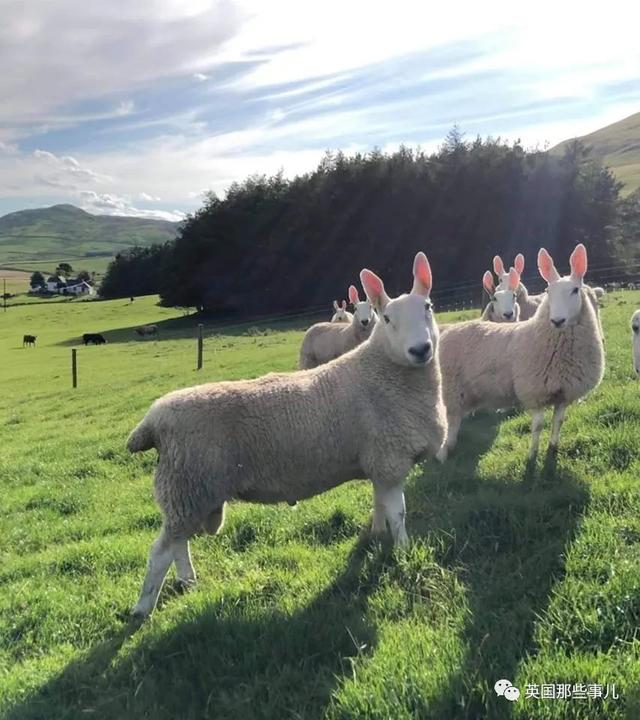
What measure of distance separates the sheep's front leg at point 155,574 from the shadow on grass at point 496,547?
206cm

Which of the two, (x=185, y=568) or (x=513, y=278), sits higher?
(x=513, y=278)

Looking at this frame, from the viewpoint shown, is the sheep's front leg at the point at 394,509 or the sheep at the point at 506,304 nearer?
the sheep's front leg at the point at 394,509

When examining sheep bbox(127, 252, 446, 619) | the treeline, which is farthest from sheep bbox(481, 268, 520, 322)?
the treeline

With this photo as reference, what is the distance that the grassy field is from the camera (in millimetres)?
3322

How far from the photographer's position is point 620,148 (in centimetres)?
16238

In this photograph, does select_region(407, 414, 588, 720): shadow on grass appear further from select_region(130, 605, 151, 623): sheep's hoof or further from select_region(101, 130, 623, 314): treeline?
select_region(101, 130, 623, 314): treeline

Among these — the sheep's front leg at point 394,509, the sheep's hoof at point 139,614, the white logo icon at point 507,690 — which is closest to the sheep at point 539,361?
the sheep's front leg at point 394,509

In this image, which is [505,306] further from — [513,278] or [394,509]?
[394,509]

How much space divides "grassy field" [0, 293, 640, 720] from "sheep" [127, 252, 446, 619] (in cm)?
48

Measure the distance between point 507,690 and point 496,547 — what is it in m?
1.70

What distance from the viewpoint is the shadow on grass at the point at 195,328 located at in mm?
38969

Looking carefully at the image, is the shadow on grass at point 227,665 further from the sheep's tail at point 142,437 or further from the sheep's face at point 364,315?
the sheep's face at point 364,315

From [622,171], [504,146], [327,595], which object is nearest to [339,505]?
[327,595]

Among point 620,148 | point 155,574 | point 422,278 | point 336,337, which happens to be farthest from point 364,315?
point 620,148
